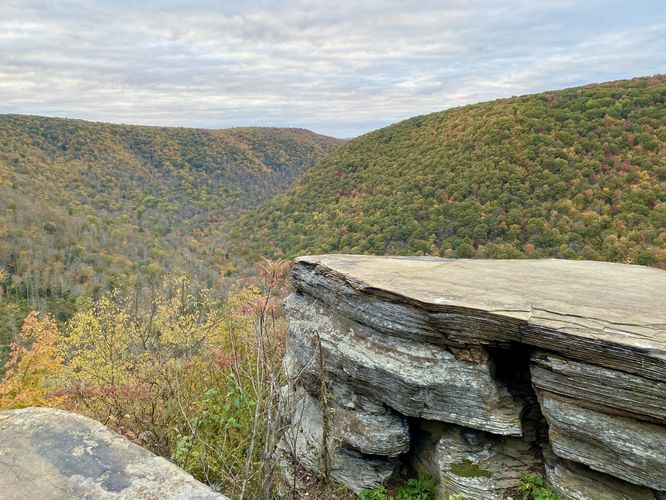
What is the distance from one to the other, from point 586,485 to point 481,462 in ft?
4.90

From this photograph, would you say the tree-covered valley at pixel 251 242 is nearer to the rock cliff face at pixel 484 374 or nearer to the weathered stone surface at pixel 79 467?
the rock cliff face at pixel 484 374

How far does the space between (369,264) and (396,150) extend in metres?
47.5

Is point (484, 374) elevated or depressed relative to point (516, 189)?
depressed

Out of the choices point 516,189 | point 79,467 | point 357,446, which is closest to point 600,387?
point 357,446

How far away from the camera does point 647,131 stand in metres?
33.2

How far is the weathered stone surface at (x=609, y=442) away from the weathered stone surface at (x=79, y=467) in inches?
212

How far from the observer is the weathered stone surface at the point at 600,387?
16.6 feet

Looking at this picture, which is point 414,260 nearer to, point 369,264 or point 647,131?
point 369,264

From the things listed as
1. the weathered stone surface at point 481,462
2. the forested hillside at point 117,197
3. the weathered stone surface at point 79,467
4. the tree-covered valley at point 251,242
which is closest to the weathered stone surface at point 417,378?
the weathered stone surface at point 481,462

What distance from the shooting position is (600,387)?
17.8 feet

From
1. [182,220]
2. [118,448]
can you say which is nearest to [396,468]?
[118,448]

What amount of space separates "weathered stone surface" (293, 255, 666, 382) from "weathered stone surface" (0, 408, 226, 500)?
4985 mm

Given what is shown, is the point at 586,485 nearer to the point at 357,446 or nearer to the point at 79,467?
the point at 357,446

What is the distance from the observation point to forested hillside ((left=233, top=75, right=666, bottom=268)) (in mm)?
26717
